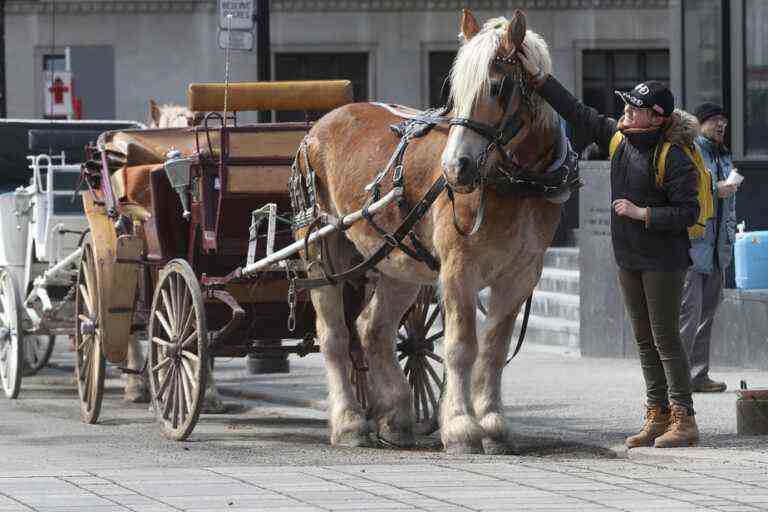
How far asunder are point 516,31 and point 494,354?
5.79 feet

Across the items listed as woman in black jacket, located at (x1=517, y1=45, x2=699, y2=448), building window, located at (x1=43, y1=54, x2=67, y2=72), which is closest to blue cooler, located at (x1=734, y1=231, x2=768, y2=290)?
woman in black jacket, located at (x1=517, y1=45, x2=699, y2=448)

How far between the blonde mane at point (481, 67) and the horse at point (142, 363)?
346cm

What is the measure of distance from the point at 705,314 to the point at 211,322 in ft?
12.1

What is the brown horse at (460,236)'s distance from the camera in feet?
31.2

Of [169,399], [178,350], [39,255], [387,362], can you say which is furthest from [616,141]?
[39,255]

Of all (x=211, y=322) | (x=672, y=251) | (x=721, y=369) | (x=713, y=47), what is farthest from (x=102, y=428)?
(x=713, y=47)

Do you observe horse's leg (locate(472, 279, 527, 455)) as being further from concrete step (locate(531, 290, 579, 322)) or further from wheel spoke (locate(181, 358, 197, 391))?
concrete step (locate(531, 290, 579, 322))

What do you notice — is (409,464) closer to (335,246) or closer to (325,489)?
(325,489)

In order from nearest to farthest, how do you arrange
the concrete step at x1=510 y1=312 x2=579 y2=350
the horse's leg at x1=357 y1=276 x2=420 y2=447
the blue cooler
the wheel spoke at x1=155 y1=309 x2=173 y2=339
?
the horse's leg at x1=357 y1=276 x2=420 y2=447
the wheel spoke at x1=155 y1=309 x2=173 y2=339
the blue cooler
the concrete step at x1=510 y1=312 x2=579 y2=350

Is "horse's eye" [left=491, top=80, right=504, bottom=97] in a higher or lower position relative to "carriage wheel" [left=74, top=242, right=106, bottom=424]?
higher

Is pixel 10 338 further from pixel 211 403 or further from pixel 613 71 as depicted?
pixel 613 71

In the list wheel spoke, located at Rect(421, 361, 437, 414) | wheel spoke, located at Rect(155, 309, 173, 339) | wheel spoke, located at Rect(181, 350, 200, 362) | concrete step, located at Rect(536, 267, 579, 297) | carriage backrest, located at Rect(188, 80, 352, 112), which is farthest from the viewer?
concrete step, located at Rect(536, 267, 579, 297)

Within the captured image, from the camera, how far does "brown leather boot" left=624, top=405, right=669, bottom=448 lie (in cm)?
998

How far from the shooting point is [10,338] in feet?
46.2
